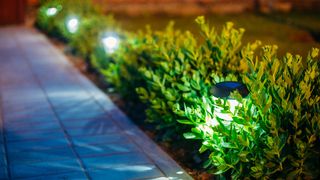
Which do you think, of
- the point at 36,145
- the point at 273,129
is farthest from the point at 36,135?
the point at 273,129

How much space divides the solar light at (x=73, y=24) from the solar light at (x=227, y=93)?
8.68 meters

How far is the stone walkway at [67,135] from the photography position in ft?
16.4

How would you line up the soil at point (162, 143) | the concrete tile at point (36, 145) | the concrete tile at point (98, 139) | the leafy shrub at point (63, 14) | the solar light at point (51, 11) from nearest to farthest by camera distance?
the soil at point (162, 143)
the concrete tile at point (36, 145)
the concrete tile at point (98, 139)
the leafy shrub at point (63, 14)
the solar light at point (51, 11)

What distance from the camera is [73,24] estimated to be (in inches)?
508

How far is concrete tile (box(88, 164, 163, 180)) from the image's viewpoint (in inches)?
190

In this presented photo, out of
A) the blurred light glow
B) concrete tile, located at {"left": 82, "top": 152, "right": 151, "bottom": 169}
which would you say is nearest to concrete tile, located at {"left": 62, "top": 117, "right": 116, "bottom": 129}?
concrete tile, located at {"left": 82, "top": 152, "right": 151, "bottom": 169}

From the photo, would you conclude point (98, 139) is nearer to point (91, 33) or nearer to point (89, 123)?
point (89, 123)

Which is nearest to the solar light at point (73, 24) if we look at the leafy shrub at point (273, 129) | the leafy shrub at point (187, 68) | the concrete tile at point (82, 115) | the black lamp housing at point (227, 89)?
the concrete tile at point (82, 115)

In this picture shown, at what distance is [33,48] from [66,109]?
A: 6.88 metres

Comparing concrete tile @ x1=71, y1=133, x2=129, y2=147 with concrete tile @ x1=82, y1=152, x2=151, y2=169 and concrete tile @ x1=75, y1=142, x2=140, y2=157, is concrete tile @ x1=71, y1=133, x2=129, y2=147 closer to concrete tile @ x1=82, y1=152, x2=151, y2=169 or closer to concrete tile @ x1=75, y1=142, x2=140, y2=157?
concrete tile @ x1=75, y1=142, x2=140, y2=157

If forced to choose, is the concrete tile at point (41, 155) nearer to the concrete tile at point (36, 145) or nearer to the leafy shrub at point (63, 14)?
the concrete tile at point (36, 145)

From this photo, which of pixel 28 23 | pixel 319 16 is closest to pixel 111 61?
pixel 28 23

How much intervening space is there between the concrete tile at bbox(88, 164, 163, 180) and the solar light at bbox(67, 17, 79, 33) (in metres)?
8.00

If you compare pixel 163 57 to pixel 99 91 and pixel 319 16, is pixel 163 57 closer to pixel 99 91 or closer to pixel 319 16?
pixel 99 91
